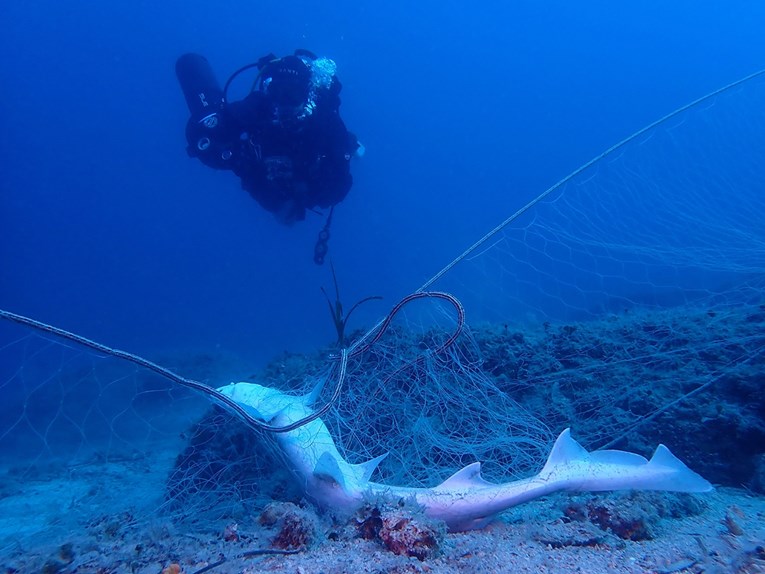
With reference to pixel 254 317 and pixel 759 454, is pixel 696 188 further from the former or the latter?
pixel 254 317

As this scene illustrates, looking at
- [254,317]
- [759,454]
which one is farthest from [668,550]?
[254,317]

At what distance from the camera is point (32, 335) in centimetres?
263

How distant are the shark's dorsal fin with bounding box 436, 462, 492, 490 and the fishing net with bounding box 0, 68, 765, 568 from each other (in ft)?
1.37

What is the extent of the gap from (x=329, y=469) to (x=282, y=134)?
21.3 feet

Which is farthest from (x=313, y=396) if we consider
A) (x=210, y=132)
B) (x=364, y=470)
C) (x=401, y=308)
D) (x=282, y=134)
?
(x=210, y=132)

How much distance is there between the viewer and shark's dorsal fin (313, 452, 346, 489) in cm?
287

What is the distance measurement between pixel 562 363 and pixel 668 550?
7.51 feet

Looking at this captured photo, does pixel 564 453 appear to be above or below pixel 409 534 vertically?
above

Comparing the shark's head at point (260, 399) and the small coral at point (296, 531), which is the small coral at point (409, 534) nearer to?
the small coral at point (296, 531)

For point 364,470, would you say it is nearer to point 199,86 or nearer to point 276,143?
point 276,143

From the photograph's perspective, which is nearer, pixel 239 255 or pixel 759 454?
pixel 759 454

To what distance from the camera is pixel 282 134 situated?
7707 mm

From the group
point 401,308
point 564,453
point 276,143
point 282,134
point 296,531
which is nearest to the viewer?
point 296,531

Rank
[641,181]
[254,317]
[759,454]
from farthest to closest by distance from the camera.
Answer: [254,317]
[641,181]
[759,454]
